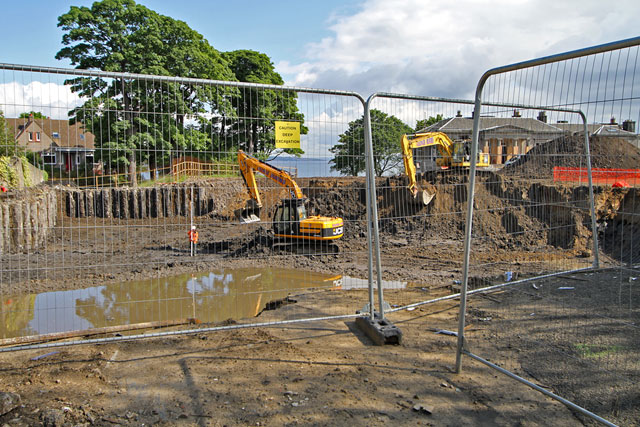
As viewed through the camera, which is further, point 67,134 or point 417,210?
point 417,210

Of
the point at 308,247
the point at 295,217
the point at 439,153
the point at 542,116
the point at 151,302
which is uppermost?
the point at 439,153

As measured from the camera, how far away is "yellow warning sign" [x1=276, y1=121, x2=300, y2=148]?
17.4 feet

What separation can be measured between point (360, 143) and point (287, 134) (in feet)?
3.65

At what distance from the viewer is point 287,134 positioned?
5.30 meters

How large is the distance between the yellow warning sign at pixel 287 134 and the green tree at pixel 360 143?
0.65 m

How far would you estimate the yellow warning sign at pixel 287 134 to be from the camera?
208 inches

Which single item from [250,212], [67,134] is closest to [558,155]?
[67,134]

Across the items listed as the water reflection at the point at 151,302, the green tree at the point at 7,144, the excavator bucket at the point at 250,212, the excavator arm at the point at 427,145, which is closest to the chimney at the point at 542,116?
the water reflection at the point at 151,302

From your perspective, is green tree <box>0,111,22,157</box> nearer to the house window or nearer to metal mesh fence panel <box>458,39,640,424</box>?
the house window

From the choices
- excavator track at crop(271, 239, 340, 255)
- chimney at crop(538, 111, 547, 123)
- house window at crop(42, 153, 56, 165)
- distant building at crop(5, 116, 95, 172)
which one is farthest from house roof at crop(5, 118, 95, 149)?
excavator track at crop(271, 239, 340, 255)

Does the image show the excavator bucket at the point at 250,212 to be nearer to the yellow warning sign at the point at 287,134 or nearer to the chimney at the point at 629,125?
the yellow warning sign at the point at 287,134

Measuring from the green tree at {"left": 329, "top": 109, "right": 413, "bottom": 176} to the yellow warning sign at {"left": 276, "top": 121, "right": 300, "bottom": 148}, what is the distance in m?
0.65

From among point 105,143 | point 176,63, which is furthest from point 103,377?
point 176,63

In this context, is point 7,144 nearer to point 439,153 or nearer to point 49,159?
point 49,159
